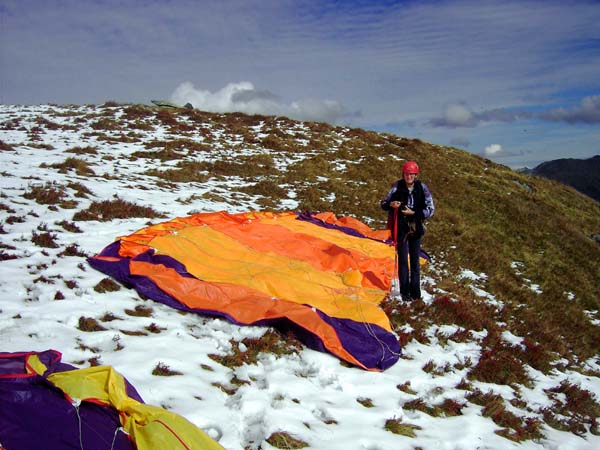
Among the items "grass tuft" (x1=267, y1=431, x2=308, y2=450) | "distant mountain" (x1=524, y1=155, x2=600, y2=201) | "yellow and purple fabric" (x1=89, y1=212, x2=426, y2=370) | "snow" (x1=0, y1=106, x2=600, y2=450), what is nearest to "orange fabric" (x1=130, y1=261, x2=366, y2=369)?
"yellow and purple fabric" (x1=89, y1=212, x2=426, y2=370)

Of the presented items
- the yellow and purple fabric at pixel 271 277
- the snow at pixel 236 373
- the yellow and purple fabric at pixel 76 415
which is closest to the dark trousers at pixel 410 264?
the yellow and purple fabric at pixel 271 277

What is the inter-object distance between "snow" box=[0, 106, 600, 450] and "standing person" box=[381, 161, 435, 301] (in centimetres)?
120

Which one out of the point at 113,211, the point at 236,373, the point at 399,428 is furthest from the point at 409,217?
the point at 113,211

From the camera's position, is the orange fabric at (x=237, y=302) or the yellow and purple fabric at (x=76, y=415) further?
the orange fabric at (x=237, y=302)

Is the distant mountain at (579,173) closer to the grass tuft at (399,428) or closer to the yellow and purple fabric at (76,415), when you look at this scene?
the grass tuft at (399,428)

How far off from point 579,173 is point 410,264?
210805 mm

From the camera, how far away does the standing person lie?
27.5ft

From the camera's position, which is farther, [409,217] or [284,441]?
[409,217]

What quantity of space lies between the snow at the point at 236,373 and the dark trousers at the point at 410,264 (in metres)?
1.01

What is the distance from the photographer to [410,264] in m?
8.81

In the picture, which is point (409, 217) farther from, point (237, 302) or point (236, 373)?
point (236, 373)

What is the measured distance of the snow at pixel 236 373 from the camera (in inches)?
189

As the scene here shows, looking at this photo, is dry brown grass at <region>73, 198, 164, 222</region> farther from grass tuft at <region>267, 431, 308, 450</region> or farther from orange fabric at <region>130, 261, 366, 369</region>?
grass tuft at <region>267, 431, 308, 450</region>

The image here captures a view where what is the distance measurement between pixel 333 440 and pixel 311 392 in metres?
0.91
